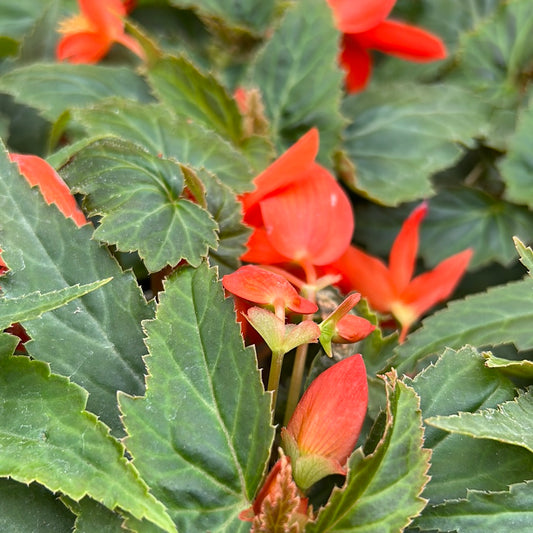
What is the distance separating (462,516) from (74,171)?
364 mm

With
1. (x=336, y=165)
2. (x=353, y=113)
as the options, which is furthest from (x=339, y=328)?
(x=353, y=113)

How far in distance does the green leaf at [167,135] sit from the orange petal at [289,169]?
3 cm

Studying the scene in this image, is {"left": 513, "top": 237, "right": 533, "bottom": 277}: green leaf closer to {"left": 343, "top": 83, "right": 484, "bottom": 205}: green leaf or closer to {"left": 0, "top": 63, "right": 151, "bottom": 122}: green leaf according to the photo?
{"left": 343, "top": 83, "right": 484, "bottom": 205}: green leaf

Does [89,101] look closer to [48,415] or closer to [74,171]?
[74,171]

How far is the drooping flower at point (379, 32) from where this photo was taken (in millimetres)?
800

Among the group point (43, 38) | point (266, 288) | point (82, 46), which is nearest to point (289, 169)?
point (266, 288)

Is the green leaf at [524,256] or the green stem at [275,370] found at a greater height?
the green leaf at [524,256]

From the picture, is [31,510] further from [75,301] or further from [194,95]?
[194,95]

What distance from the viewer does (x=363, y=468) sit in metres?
0.44

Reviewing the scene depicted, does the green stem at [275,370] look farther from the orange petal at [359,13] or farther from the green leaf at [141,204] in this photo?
the orange petal at [359,13]


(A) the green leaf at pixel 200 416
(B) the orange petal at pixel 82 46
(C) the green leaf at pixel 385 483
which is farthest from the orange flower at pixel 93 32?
(C) the green leaf at pixel 385 483

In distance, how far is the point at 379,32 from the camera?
83cm

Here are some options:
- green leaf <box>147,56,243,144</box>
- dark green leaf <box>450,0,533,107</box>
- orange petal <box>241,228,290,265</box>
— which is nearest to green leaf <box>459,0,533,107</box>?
dark green leaf <box>450,0,533,107</box>

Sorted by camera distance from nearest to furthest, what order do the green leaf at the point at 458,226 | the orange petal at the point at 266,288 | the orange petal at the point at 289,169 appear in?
the orange petal at the point at 266,288, the orange petal at the point at 289,169, the green leaf at the point at 458,226
